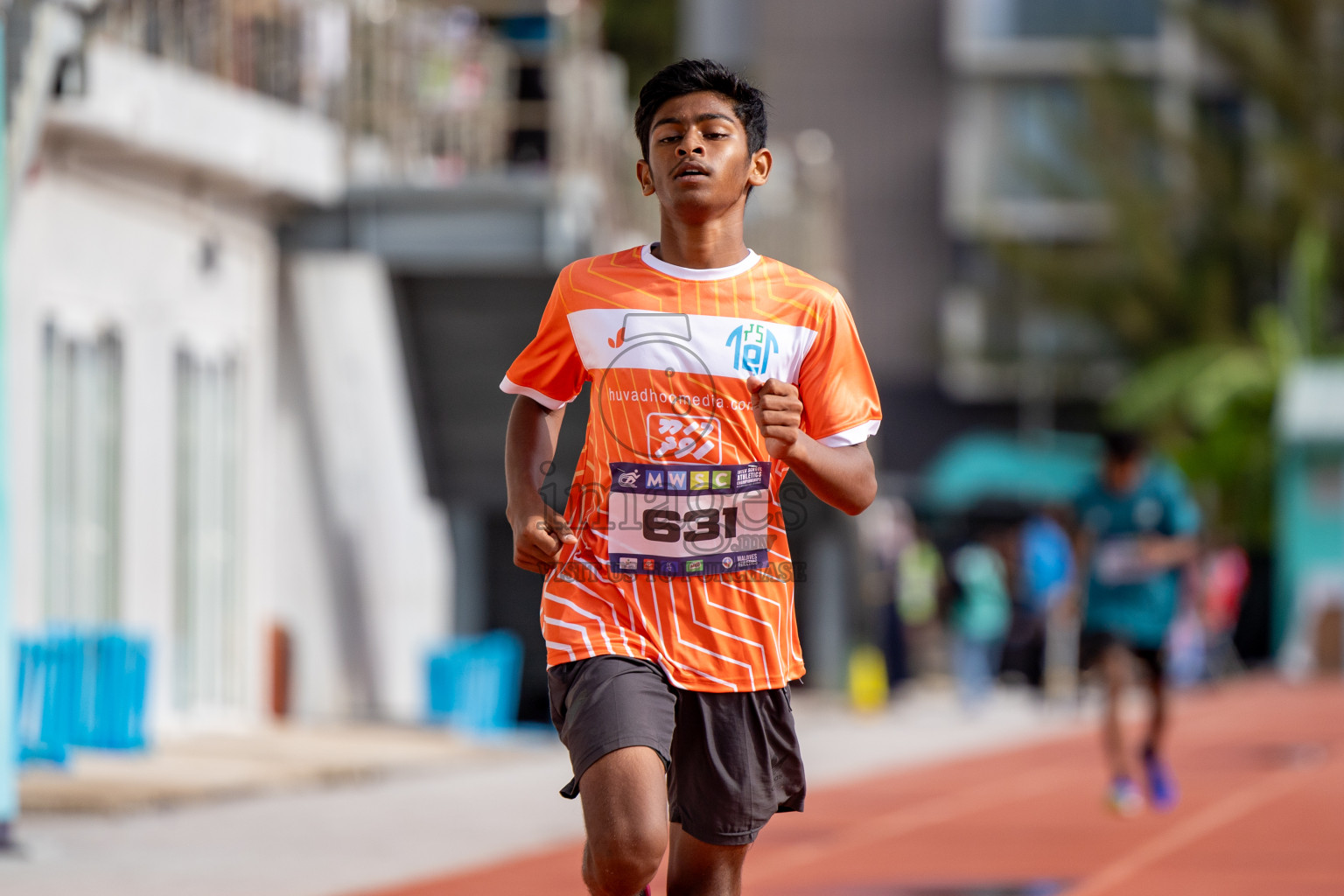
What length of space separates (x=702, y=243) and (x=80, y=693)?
25.9ft

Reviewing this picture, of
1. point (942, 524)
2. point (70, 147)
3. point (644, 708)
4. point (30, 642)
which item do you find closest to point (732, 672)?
point (644, 708)

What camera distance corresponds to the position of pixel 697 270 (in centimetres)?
465

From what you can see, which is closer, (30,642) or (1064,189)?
(30,642)

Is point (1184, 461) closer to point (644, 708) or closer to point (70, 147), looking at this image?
point (70, 147)

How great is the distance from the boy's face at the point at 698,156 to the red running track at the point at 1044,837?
14.5 feet

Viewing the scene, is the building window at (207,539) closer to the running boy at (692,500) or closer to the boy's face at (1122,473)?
the boy's face at (1122,473)

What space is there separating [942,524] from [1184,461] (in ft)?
18.6

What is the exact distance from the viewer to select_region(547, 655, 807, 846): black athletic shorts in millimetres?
4453

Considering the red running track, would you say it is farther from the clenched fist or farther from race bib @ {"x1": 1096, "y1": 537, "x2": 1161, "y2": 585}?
the clenched fist

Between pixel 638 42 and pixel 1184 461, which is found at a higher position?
pixel 638 42

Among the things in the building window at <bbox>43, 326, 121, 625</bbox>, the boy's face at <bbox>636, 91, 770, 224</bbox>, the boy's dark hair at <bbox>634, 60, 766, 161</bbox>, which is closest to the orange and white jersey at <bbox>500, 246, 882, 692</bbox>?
the boy's face at <bbox>636, 91, 770, 224</bbox>

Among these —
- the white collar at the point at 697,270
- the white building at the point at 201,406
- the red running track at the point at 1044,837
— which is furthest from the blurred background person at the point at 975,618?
the white collar at the point at 697,270

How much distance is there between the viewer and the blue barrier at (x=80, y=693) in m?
11.4

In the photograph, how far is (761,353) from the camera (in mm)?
4594
